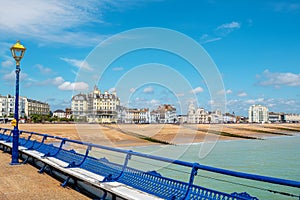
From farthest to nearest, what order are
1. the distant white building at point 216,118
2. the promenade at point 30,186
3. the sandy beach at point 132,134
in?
the distant white building at point 216,118
the sandy beach at point 132,134
the promenade at point 30,186

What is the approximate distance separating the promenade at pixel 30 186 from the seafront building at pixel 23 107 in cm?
11421

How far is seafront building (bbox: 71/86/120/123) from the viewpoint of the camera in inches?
3115

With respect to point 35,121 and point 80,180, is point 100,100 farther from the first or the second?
point 80,180

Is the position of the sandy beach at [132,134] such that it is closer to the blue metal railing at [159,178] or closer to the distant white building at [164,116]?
the distant white building at [164,116]

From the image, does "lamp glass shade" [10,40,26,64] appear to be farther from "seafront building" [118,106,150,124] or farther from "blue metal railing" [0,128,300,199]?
"seafront building" [118,106,150,124]

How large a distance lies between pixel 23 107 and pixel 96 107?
3001 inches

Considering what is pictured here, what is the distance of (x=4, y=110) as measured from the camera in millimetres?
137125

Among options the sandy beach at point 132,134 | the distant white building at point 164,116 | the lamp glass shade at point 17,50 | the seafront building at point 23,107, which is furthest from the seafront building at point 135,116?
the lamp glass shade at point 17,50

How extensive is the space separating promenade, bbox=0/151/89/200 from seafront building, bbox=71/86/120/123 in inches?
2575

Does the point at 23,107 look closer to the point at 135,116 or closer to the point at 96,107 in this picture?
the point at 135,116

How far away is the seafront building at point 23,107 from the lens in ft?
449

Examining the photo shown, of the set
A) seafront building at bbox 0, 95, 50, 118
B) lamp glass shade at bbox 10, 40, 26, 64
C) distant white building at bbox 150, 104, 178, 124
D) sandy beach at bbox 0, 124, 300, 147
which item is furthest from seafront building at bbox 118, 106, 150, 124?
lamp glass shade at bbox 10, 40, 26, 64

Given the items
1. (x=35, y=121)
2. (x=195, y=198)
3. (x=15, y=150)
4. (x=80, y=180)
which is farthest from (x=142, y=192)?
(x=35, y=121)

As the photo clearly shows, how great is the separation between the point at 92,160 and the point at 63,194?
45.8 inches
